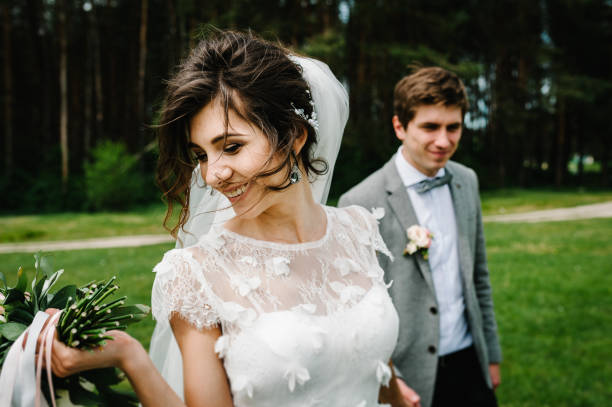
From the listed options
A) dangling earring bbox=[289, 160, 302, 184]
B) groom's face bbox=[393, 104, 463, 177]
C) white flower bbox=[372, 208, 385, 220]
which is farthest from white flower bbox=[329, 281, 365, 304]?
groom's face bbox=[393, 104, 463, 177]

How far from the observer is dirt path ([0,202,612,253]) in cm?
1177

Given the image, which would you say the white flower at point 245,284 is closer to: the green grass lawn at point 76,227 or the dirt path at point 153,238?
the dirt path at point 153,238

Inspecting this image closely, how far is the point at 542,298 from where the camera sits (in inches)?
285

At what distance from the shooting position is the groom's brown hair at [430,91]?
3.05 metres

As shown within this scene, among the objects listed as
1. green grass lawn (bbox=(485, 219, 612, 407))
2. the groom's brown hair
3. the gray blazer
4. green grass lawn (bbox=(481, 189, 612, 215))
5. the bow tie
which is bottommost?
green grass lawn (bbox=(485, 219, 612, 407))

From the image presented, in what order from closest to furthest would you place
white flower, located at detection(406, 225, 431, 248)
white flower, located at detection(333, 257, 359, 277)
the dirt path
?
white flower, located at detection(333, 257, 359, 277) < white flower, located at detection(406, 225, 431, 248) < the dirt path

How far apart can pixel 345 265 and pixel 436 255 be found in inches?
44.4

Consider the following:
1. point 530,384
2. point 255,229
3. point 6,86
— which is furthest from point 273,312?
point 6,86

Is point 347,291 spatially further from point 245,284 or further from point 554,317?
point 554,317

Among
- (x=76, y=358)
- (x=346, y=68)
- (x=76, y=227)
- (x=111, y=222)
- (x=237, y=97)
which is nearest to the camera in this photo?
(x=76, y=358)

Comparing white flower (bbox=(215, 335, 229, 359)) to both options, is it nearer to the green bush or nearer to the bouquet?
the bouquet

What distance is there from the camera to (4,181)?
21906 millimetres

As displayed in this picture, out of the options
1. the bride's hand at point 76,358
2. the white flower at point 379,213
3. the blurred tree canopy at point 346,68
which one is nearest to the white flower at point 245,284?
the bride's hand at point 76,358

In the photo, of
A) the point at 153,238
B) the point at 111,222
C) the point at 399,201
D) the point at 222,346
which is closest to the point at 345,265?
the point at 222,346
